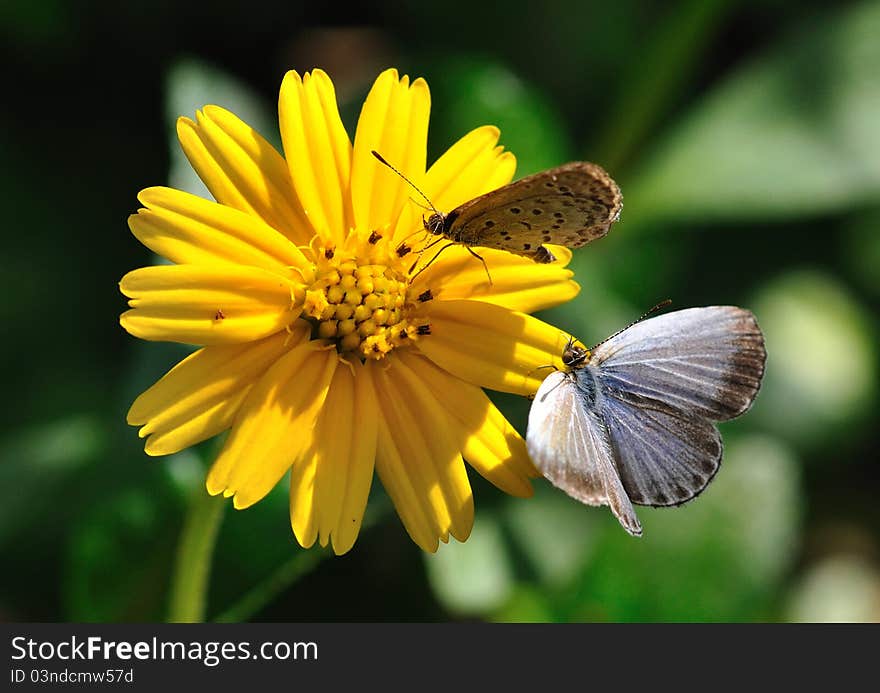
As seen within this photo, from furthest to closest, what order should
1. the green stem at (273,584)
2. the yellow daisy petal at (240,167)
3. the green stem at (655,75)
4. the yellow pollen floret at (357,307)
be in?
1. the green stem at (655,75)
2. the green stem at (273,584)
3. the yellow pollen floret at (357,307)
4. the yellow daisy petal at (240,167)

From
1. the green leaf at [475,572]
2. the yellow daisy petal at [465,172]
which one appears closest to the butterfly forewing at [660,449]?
the yellow daisy petal at [465,172]

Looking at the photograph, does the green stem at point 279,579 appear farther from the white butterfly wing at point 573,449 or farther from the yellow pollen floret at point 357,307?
the white butterfly wing at point 573,449

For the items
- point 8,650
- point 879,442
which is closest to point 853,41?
point 879,442

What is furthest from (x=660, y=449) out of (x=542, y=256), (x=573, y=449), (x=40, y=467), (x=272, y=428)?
(x=40, y=467)

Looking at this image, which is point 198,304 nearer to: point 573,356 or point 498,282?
point 498,282

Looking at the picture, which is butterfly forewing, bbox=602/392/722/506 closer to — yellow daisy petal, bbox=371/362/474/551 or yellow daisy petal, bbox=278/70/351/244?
yellow daisy petal, bbox=371/362/474/551

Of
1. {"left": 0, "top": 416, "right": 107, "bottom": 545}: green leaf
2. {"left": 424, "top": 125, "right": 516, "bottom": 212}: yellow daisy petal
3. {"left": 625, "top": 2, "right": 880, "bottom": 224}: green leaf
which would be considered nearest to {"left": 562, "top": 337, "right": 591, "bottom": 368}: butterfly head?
{"left": 424, "top": 125, "right": 516, "bottom": 212}: yellow daisy petal
